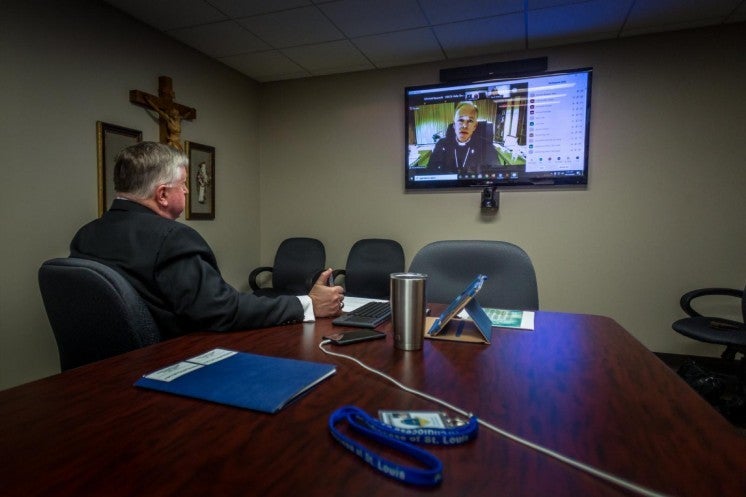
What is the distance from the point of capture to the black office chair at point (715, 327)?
2.32 meters

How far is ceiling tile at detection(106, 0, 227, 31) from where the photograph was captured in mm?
2660

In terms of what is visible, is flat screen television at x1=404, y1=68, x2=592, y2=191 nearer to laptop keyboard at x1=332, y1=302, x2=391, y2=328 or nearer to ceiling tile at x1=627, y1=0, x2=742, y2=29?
ceiling tile at x1=627, y1=0, x2=742, y2=29

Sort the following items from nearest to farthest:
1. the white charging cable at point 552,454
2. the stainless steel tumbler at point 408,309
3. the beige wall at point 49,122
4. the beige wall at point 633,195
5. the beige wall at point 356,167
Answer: the white charging cable at point 552,454 → the stainless steel tumbler at point 408,309 → the beige wall at point 49,122 → the beige wall at point 356,167 → the beige wall at point 633,195

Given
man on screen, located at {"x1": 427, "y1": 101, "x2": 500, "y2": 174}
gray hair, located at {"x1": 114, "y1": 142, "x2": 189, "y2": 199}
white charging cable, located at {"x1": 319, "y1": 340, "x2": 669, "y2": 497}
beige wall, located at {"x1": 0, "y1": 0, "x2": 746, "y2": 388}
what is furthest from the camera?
man on screen, located at {"x1": 427, "y1": 101, "x2": 500, "y2": 174}

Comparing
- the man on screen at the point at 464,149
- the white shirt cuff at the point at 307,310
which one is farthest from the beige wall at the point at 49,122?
the man on screen at the point at 464,149

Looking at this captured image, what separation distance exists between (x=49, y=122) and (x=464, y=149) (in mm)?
2828

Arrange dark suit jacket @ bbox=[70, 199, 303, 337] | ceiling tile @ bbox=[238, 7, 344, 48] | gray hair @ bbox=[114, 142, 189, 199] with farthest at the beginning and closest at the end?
ceiling tile @ bbox=[238, 7, 344, 48]
gray hair @ bbox=[114, 142, 189, 199]
dark suit jacket @ bbox=[70, 199, 303, 337]

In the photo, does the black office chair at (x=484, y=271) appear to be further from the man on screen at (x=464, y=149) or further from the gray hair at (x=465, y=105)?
the gray hair at (x=465, y=105)

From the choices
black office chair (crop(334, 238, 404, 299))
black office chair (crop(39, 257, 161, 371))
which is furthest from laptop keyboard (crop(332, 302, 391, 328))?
black office chair (crop(334, 238, 404, 299))

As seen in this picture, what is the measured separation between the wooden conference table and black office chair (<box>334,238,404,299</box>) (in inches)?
101

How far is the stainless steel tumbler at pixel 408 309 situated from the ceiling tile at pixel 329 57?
2806mm

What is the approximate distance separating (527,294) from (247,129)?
326 cm

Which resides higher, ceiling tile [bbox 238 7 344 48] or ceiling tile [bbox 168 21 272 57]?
ceiling tile [bbox 238 7 344 48]

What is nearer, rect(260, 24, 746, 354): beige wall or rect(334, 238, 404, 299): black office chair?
rect(260, 24, 746, 354): beige wall
